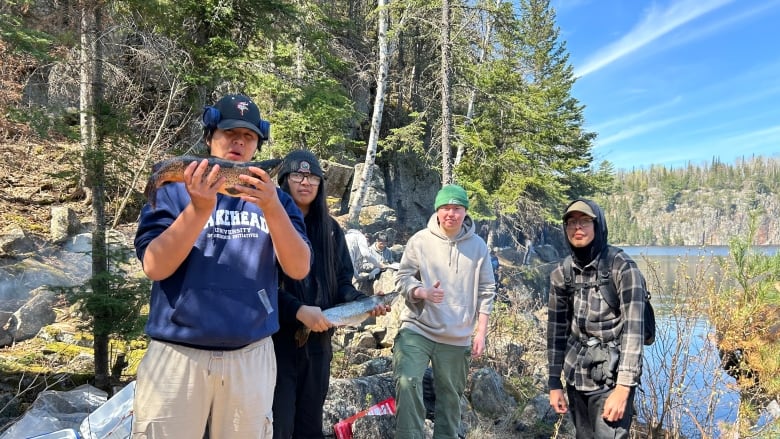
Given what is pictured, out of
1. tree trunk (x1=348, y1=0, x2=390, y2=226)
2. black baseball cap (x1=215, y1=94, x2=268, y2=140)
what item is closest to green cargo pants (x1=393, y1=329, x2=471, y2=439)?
black baseball cap (x1=215, y1=94, x2=268, y2=140)

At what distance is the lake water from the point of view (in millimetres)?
4520

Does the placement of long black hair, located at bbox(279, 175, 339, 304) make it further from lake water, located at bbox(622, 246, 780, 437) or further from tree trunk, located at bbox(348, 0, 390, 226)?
tree trunk, located at bbox(348, 0, 390, 226)

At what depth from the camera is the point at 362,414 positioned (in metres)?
3.97

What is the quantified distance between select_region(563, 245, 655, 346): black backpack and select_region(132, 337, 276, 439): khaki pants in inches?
88.8

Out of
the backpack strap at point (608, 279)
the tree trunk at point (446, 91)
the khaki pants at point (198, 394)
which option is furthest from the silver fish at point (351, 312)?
the tree trunk at point (446, 91)

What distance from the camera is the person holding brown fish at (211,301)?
1788 millimetres

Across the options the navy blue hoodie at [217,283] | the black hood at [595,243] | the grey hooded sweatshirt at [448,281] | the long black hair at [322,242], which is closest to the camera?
the navy blue hoodie at [217,283]

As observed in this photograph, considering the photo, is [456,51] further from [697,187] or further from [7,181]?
[697,187]

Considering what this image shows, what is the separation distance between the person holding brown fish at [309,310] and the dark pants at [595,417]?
4.84 ft

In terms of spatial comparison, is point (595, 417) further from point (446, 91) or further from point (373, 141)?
point (373, 141)

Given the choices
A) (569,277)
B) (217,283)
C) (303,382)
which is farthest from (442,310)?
(217,283)

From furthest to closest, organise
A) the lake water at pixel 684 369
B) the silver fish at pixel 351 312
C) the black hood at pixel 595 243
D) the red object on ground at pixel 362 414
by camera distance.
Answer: the lake water at pixel 684 369, the red object on ground at pixel 362 414, the black hood at pixel 595 243, the silver fish at pixel 351 312

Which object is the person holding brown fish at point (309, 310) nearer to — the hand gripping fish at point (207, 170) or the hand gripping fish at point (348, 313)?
the hand gripping fish at point (348, 313)

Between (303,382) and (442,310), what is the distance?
4.82 feet
